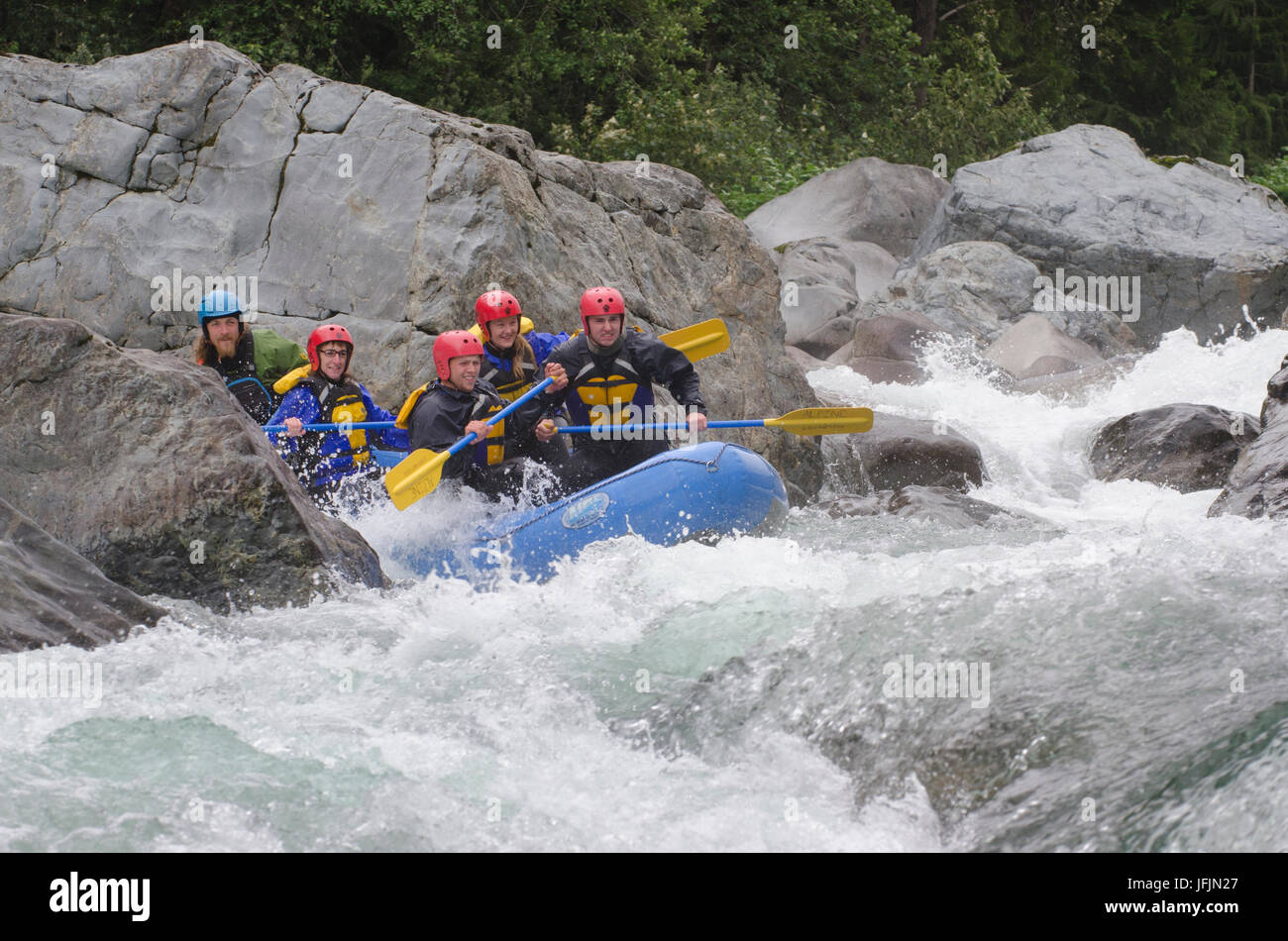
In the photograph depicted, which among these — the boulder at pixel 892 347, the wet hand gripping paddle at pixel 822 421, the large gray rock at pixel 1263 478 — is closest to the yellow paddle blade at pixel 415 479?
the wet hand gripping paddle at pixel 822 421

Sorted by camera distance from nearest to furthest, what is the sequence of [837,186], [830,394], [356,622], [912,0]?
[356,622] < [830,394] < [837,186] < [912,0]

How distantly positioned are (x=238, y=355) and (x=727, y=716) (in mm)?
4018

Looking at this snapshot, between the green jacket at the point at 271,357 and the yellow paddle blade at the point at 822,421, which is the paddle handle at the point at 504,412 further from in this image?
the green jacket at the point at 271,357

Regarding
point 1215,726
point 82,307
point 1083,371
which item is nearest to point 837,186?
point 1083,371

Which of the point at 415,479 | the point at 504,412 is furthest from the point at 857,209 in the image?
the point at 415,479

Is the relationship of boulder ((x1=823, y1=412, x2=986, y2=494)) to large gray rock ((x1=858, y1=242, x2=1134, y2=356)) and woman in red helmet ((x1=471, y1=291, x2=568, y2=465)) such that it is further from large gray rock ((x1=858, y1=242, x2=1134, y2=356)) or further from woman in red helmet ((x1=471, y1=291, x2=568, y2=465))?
large gray rock ((x1=858, y1=242, x2=1134, y2=356))

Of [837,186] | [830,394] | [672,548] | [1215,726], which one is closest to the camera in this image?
[1215,726]

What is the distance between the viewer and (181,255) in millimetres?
8094

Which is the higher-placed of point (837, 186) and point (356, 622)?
point (837, 186)

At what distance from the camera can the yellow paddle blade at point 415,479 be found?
5.64 m

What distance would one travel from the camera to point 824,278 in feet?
48.1
